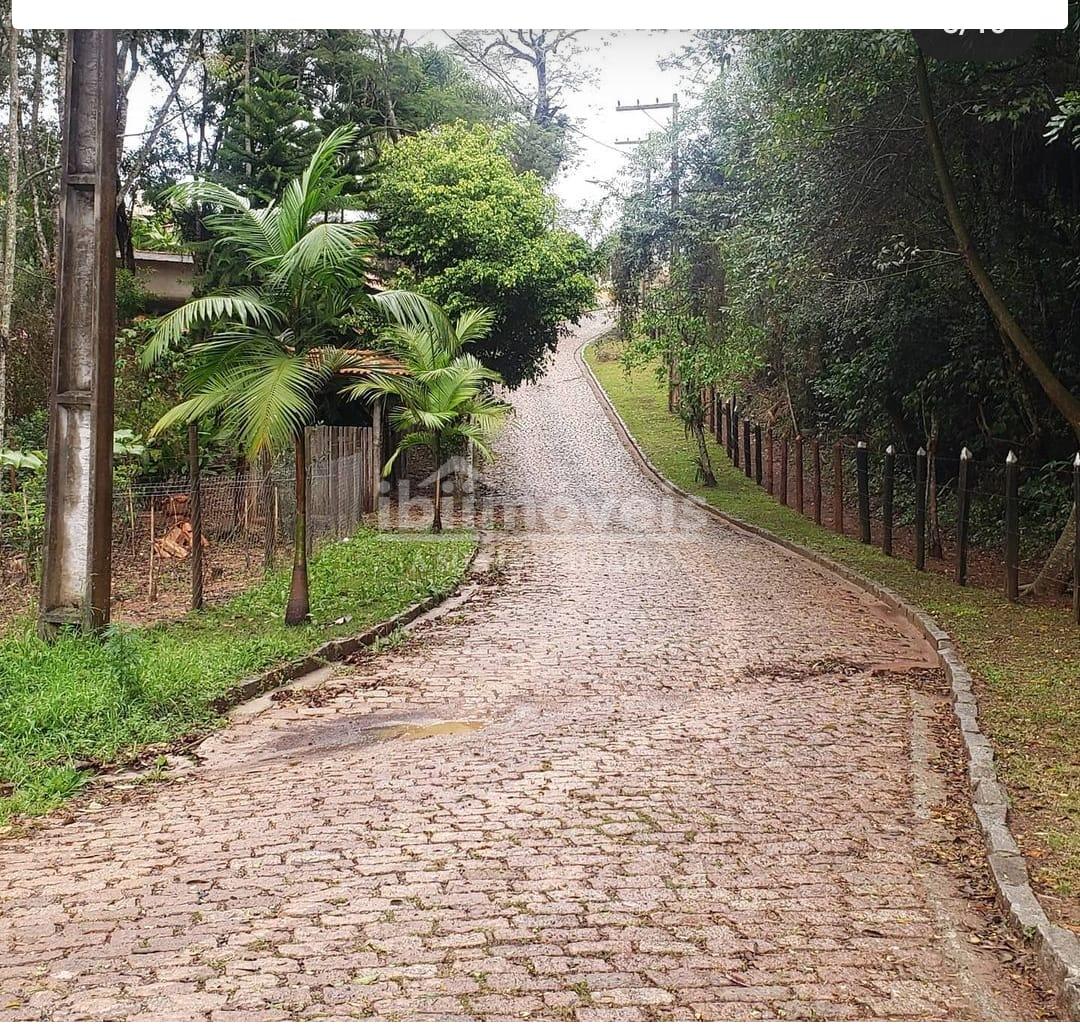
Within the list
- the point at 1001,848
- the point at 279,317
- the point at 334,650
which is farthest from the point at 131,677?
the point at 1001,848

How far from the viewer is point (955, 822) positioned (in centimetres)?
525

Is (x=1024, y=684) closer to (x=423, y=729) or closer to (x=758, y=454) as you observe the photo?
(x=423, y=729)

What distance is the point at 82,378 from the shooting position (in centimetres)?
816

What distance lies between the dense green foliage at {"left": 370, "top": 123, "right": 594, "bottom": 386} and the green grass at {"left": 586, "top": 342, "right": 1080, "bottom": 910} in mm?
7169

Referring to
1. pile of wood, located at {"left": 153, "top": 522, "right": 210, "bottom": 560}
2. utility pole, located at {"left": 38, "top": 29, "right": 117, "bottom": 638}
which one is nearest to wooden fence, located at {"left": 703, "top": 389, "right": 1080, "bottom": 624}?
utility pole, located at {"left": 38, "top": 29, "right": 117, "bottom": 638}

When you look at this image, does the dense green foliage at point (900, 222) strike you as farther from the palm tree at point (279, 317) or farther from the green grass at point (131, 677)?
the green grass at point (131, 677)

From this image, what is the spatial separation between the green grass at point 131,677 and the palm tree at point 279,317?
78 cm

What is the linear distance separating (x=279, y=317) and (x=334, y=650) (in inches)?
109

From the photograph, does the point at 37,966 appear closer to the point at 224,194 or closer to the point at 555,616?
the point at 224,194

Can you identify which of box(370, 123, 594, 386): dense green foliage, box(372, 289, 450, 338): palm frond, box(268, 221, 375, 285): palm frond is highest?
box(370, 123, 594, 386): dense green foliage

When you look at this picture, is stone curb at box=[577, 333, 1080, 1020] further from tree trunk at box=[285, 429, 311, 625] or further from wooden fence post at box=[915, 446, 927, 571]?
tree trunk at box=[285, 429, 311, 625]

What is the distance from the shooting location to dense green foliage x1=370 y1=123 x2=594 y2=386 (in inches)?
887

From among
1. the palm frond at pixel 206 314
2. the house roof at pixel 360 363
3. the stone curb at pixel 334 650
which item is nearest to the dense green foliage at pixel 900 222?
the house roof at pixel 360 363

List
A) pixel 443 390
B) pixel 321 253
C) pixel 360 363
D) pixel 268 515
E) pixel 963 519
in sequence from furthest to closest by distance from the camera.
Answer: pixel 443 390 < pixel 963 519 < pixel 268 515 < pixel 360 363 < pixel 321 253
